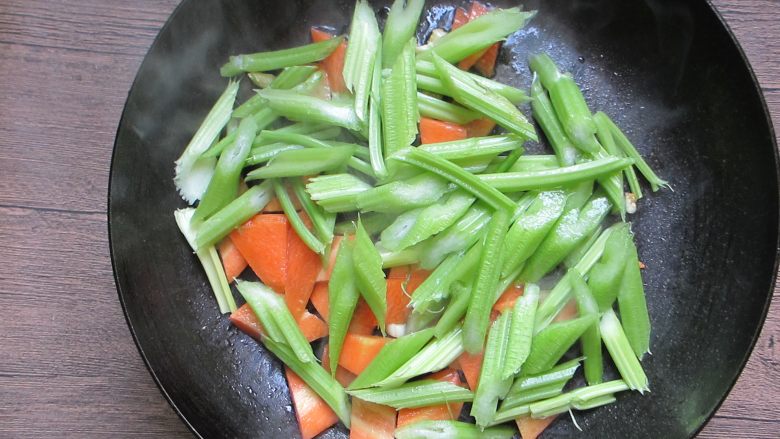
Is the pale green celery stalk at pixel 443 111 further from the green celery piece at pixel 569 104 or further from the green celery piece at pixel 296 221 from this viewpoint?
the green celery piece at pixel 296 221

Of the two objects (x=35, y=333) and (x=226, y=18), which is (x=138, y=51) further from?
(x=35, y=333)

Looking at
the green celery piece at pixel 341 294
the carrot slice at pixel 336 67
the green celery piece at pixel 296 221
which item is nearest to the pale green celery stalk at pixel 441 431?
the green celery piece at pixel 341 294

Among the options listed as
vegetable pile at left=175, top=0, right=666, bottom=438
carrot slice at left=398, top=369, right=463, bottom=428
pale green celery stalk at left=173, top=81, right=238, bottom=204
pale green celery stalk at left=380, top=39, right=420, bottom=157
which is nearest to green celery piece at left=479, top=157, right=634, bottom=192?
vegetable pile at left=175, top=0, right=666, bottom=438

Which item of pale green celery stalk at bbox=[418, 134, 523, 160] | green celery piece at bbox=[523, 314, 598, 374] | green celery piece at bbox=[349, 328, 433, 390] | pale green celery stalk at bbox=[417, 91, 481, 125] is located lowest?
green celery piece at bbox=[349, 328, 433, 390]

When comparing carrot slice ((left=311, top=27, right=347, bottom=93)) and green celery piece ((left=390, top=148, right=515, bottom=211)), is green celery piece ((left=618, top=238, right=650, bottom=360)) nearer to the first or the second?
green celery piece ((left=390, top=148, right=515, bottom=211))

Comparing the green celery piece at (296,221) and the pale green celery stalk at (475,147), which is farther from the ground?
the pale green celery stalk at (475,147)

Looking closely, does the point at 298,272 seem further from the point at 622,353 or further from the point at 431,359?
the point at 622,353

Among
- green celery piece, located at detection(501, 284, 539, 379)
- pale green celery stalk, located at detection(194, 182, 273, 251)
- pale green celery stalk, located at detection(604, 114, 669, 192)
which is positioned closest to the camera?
green celery piece, located at detection(501, 284, 539, 379)

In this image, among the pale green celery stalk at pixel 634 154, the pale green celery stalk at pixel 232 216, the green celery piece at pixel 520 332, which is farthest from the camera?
the pale green celery stalk at pixel 634 154
